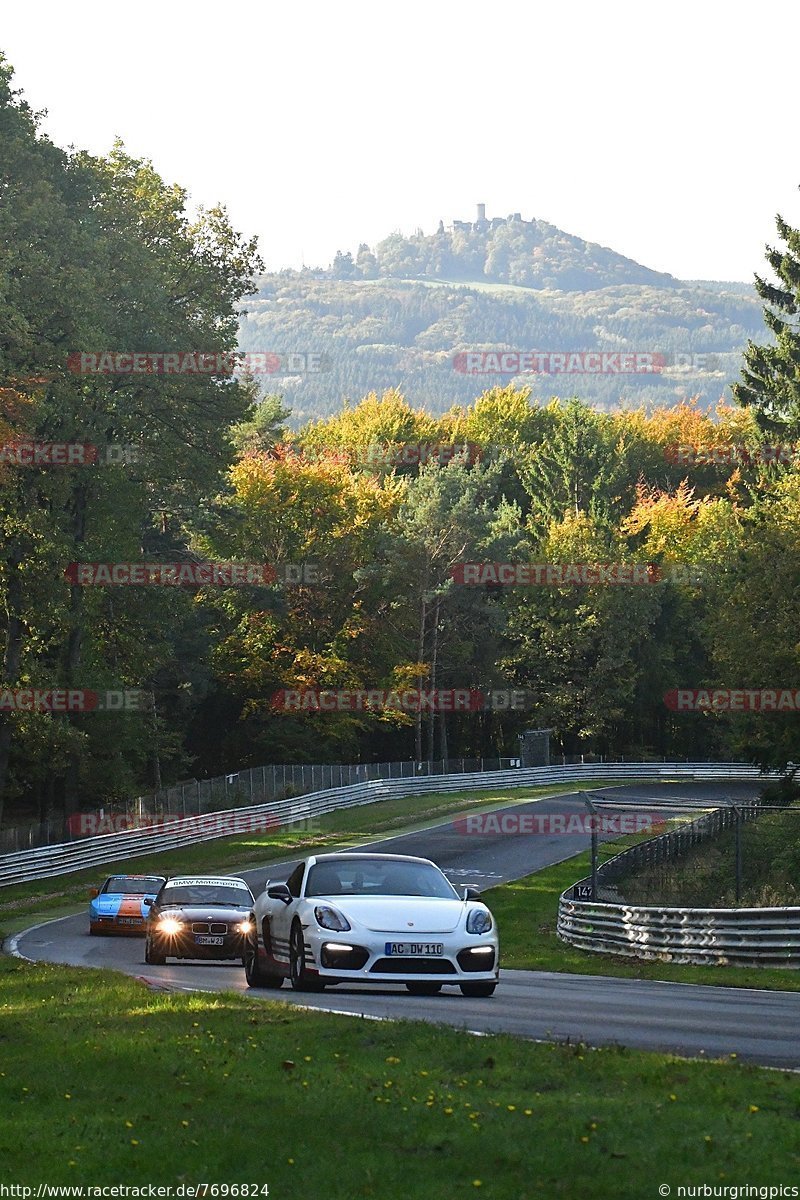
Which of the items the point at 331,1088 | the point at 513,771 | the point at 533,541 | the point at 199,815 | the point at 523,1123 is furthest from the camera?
the point at 533,541

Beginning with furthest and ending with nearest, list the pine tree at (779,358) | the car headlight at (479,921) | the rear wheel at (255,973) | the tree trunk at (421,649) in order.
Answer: the tree trunk at (421,649)
the pine tree at (779,358)
the rear wheel at (255,973)
the car headlight at (479,921)

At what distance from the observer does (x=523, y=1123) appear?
8250mm

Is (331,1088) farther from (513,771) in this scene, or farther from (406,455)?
(406,455)

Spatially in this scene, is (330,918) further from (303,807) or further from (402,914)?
(303,807)

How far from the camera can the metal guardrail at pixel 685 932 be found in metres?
23.6

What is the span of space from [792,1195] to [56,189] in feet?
147

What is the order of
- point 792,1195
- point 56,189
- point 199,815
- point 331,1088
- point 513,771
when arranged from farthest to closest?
point 513,771
point 199,815
point 56,189
point 331,1088
point 792,1195

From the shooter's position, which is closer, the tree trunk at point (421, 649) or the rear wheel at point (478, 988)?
the rear wheel at point (478, 988)

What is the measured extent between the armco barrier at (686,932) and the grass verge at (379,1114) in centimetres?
1257

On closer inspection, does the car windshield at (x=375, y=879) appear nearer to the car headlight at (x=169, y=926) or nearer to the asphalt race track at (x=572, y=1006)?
the asphalt race track at (x=572, y=1006)

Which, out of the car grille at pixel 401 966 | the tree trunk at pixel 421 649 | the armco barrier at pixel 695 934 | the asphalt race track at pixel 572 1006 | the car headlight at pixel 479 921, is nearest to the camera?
the asphalt race track at pixel 572 1006

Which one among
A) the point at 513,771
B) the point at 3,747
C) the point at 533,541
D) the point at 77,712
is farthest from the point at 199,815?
the point at 533,541

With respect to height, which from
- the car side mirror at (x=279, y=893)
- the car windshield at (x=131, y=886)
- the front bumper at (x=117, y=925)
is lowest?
the front bumper at (x=117, y=925)

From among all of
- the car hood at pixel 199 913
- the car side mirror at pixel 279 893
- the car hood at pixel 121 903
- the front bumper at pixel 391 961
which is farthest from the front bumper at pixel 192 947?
the car hood at pixel 121 903
